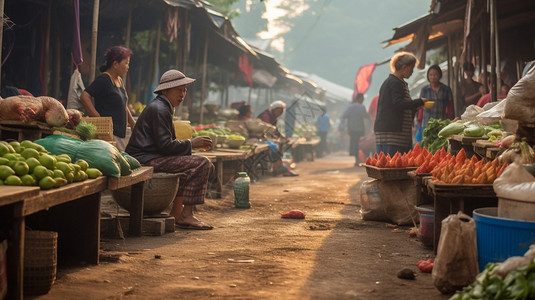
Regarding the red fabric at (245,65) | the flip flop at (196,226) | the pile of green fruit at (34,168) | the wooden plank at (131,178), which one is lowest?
the flip flop at (196,226)

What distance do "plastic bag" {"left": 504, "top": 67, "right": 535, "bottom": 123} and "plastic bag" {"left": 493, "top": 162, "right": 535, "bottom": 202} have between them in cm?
84

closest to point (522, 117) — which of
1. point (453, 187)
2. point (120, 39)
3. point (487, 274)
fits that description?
point (453, 187)

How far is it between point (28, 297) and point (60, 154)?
4.51 feet

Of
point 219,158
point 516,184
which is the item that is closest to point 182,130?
point 219,158

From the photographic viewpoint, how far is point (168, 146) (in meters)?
6.82

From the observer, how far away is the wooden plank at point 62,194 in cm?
370

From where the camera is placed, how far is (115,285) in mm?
4352

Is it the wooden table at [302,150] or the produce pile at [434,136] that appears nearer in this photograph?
the produce pile at [434,136]

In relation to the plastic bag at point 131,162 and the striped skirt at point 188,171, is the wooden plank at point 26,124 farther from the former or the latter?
the striped skirt at point 188,171

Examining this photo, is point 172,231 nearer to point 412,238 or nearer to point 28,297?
point 412,238

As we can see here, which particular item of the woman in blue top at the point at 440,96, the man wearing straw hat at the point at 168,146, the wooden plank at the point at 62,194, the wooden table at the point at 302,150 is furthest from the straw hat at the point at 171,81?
the wooden table at the point at 302,150

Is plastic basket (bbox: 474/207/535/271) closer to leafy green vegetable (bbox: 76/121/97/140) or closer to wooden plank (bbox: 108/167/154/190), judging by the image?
wooden plank (bbox: 108/167/154/190)

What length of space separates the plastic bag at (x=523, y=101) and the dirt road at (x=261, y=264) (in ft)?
4.55

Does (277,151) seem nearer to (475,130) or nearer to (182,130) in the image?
(182,130)
